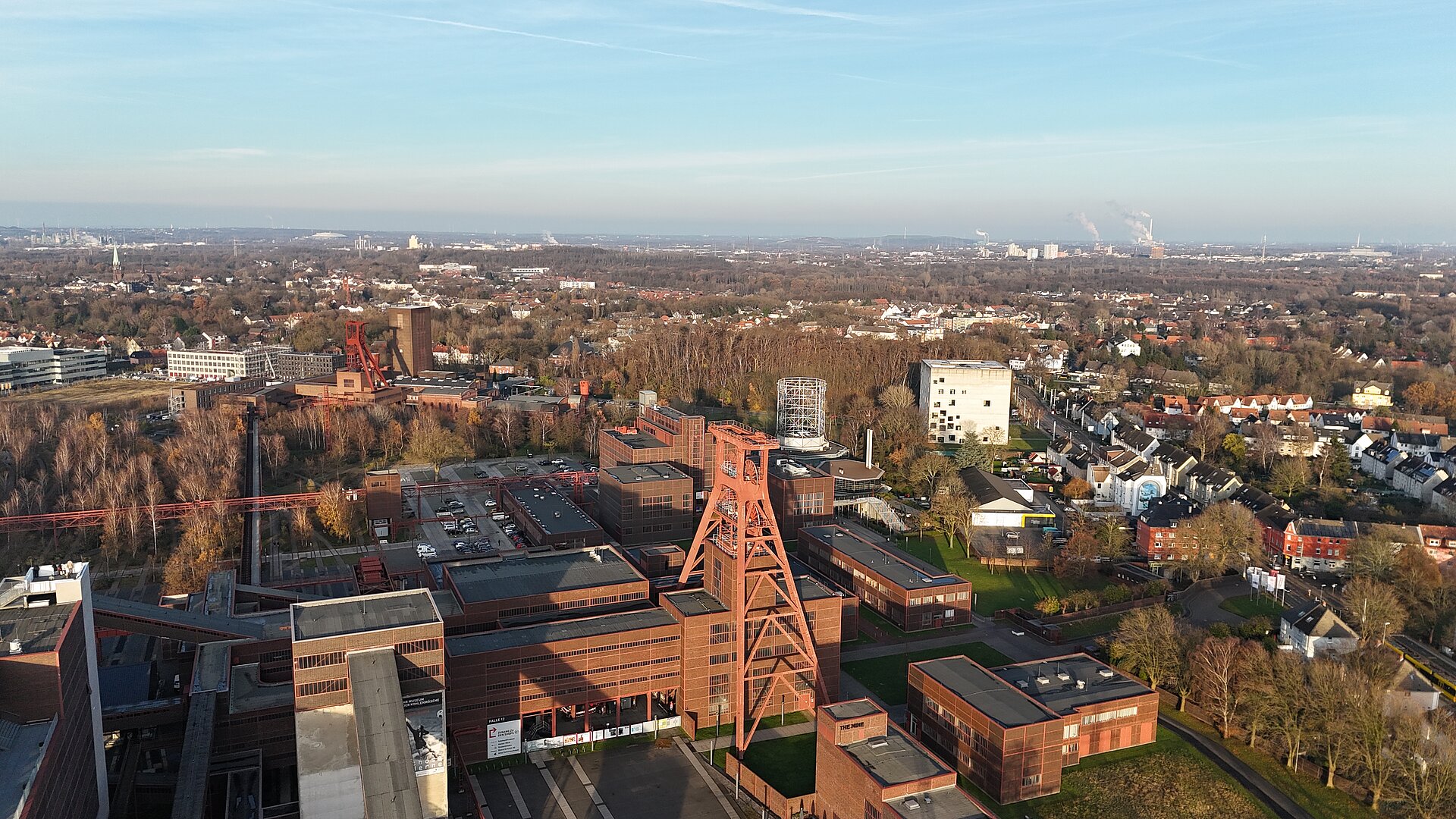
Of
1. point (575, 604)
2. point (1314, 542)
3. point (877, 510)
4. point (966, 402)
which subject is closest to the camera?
point (575, 604)

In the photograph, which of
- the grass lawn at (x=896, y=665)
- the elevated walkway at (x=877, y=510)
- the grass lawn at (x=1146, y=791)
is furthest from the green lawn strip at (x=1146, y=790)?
the elevated walkway at (x=877, y=510)

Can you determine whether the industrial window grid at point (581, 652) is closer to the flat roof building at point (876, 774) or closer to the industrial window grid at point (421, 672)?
the industrial window grid at point (421, 672)

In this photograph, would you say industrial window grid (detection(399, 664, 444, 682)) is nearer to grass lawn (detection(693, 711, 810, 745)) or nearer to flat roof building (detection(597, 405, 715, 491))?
grass lawn (detection(693, 711, 810, 745))

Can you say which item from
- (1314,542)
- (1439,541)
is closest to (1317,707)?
(1314,542)

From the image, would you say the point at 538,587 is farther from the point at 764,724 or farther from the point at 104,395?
the point at 104,395

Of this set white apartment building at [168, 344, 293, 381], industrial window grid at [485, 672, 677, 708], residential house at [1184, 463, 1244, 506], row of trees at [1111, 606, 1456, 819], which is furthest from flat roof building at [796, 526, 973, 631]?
white apartment building at [168, 344, 293, 381]

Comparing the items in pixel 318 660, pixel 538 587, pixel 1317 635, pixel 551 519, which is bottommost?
pixel 1317 635
